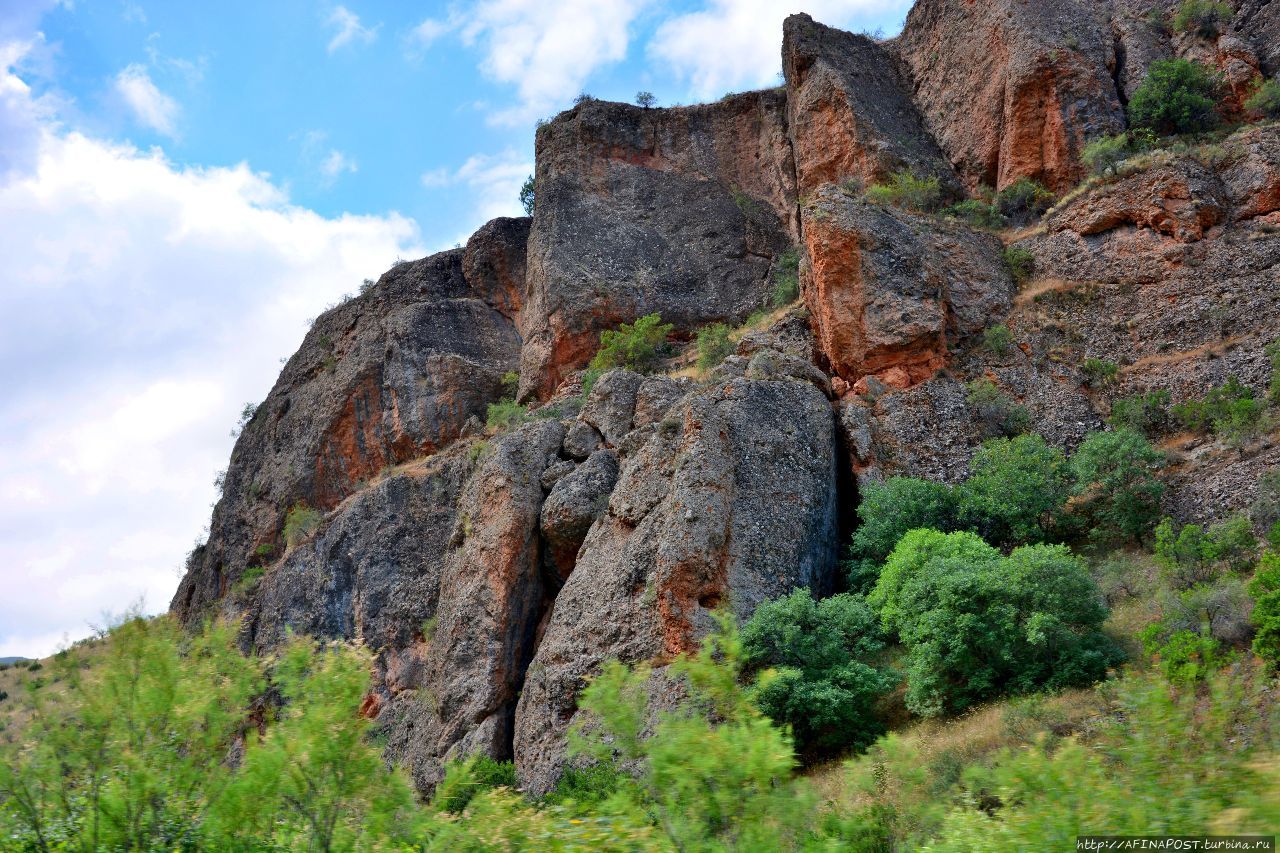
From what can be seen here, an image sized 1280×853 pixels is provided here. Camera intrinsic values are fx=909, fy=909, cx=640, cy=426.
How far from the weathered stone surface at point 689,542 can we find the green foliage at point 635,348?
39.5ft

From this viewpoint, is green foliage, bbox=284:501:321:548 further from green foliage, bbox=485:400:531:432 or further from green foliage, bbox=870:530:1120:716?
green foliage, bbox=870:530:1120:716

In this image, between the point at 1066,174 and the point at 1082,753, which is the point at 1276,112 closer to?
the point at 1066,174

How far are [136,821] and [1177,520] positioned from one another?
21296 millimetres

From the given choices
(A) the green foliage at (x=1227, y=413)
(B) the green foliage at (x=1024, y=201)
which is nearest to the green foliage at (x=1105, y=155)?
(B) the green foliage at (x=1024, y=201)

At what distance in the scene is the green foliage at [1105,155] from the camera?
2978 centimetres

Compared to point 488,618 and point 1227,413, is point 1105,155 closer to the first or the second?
point 1227,413

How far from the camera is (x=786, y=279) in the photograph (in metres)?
37.7

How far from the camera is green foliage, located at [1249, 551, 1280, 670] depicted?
14.5 meters

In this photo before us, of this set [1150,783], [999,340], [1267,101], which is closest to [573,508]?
[999,340]

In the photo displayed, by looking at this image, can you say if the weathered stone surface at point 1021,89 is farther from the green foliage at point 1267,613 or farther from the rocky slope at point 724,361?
the green foliage at point 1267,613

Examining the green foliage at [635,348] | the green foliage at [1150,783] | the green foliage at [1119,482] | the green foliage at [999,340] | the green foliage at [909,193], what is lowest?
the green foliage at [1150,783]

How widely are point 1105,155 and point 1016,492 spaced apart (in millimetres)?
14558

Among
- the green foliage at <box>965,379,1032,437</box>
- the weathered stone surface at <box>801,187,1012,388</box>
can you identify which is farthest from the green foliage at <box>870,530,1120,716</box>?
the weathered stone surface at <box>801,187,1012,388</box>

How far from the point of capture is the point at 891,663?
65.7 feet
